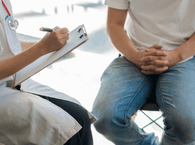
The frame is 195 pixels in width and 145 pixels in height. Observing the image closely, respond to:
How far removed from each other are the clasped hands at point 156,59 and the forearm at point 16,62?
1.56 feet

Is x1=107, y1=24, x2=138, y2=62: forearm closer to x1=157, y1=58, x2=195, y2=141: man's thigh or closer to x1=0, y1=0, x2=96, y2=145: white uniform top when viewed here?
x1=157, y1=58, x2=195, y2=141: man's thigh

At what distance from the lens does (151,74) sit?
3.34 feet

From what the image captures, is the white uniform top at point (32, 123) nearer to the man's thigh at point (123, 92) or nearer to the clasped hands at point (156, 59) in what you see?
the man's thigh at point (123, 92)

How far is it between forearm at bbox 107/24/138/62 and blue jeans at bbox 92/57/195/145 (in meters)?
0.07

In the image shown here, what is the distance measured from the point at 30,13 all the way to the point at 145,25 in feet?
9.80

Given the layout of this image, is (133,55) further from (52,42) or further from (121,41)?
(52,42)

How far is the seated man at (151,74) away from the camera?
2.84ft

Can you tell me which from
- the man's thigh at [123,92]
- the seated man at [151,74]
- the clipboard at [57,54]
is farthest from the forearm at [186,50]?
the clipboard at [57,54]

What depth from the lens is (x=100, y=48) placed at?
2467 millimetres

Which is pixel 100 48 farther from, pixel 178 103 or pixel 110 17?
pixel 178 103

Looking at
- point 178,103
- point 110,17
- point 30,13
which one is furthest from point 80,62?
point 30,13

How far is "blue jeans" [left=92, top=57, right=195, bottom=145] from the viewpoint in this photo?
2.75 feet

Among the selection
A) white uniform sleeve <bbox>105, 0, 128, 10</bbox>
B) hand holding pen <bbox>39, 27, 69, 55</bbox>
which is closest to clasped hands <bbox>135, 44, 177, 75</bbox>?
white uniform sleeve <bbox>105, 0, 128, 10</bbox>

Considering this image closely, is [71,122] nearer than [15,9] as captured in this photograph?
Yes
